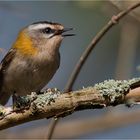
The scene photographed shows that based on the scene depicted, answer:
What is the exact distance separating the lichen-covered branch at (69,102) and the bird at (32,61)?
5.42ft

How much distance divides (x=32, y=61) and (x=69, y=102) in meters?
2.01

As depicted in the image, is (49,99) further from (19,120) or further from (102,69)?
(102,69)

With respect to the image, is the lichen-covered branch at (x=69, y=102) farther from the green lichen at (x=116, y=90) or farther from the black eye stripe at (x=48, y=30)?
the black eye stripe at (x=48, y=30)

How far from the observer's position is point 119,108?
4211 mm

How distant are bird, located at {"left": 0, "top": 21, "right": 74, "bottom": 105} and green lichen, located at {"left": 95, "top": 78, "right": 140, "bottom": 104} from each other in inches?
75.8

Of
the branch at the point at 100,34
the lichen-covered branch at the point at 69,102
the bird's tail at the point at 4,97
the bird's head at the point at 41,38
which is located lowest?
the lichen-covered branch at the point at 69,102

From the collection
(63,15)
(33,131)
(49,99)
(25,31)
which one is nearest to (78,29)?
(63,15)

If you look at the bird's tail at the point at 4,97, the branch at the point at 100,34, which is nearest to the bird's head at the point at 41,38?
the bird's tail at the point at 4,97

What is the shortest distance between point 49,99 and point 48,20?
8.78 ft

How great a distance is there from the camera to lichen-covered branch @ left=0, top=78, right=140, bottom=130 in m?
3.27

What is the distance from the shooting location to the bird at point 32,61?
205 inches

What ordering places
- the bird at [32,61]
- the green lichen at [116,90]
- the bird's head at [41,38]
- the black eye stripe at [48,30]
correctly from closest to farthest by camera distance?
the green lichen at [116,90]
the bird at [32,61]
the bird's head at [41,38]
the black eye stripe at [48,30]

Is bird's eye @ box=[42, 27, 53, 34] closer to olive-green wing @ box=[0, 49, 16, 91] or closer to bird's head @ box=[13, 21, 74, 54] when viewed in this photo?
bird's head @ box=[13, 21, 74, 54]

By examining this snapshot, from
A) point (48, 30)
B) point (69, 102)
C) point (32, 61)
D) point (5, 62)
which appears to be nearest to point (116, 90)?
point (69, 102)
